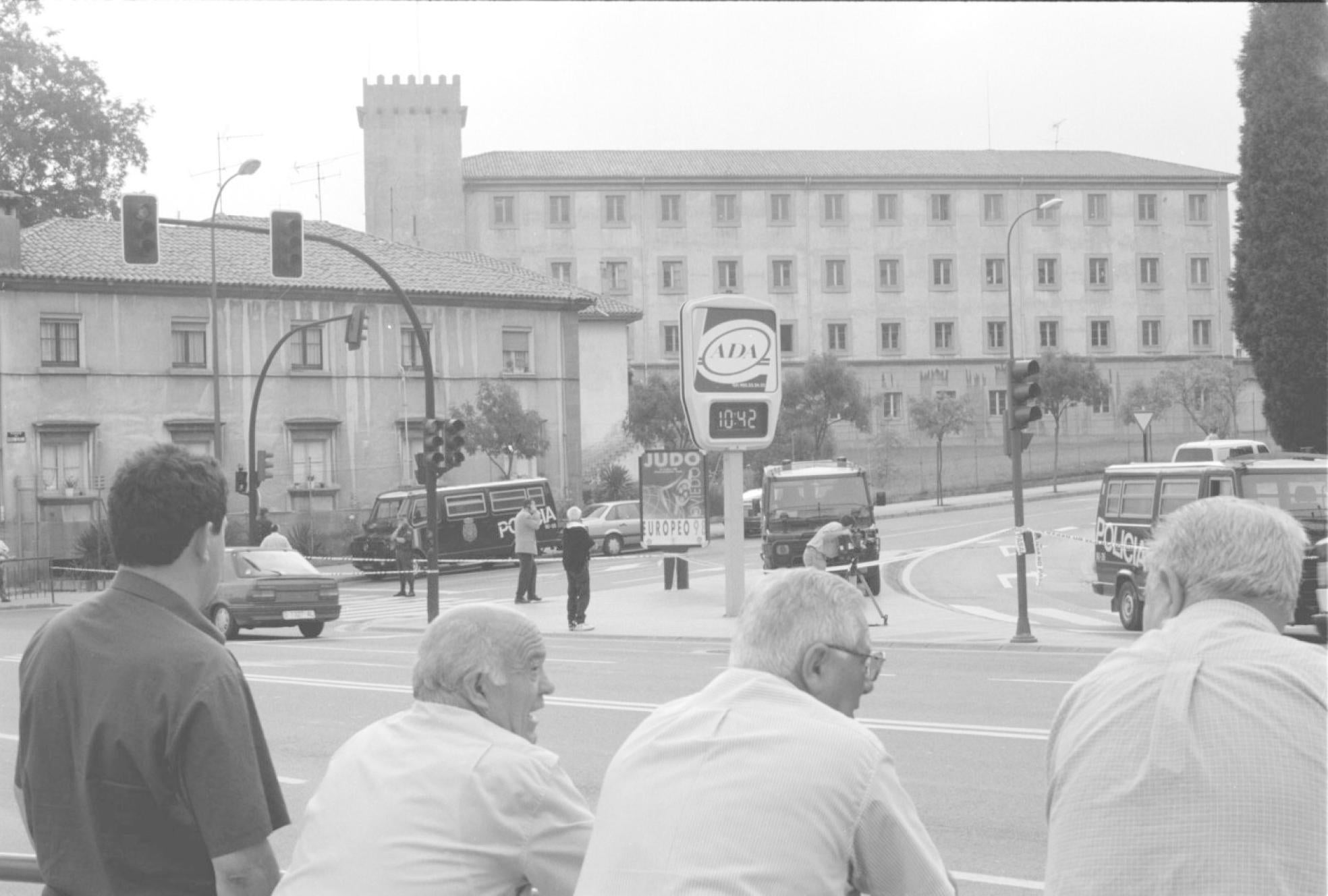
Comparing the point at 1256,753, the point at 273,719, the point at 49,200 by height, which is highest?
the point at 49,200

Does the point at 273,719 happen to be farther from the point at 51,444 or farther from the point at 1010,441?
the point at 51,444

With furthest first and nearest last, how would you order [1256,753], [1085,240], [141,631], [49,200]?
[1085,240], [49,200], [141,631], [1256,753]

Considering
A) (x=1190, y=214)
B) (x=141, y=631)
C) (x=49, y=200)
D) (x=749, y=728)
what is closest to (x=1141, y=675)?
(x=749, y=728)

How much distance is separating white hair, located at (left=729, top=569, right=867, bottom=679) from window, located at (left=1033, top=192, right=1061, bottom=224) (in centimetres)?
8429

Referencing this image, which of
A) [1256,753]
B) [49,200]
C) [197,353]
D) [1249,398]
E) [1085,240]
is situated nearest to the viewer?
[1256,753]

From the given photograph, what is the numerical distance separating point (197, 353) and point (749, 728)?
166 ft

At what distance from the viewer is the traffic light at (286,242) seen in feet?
78.8

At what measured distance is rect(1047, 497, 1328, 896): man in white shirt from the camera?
2914mm

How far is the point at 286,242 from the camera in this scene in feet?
79.2

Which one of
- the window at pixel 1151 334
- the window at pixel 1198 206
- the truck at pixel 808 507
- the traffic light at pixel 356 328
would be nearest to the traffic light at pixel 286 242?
the traffic light at pixel 356 328

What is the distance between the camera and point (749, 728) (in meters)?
3.19

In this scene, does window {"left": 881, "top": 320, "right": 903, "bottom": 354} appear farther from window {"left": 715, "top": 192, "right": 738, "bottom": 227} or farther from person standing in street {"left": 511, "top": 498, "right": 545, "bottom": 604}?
person standing in street {"left": 511, "top": 498, "right": 545, "bottom": 604}

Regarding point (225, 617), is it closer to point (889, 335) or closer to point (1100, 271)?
point (889, 335)

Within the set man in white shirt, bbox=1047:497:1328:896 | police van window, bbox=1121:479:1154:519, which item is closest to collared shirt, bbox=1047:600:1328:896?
man in white shirt, bbox=1047:497:1328:896
